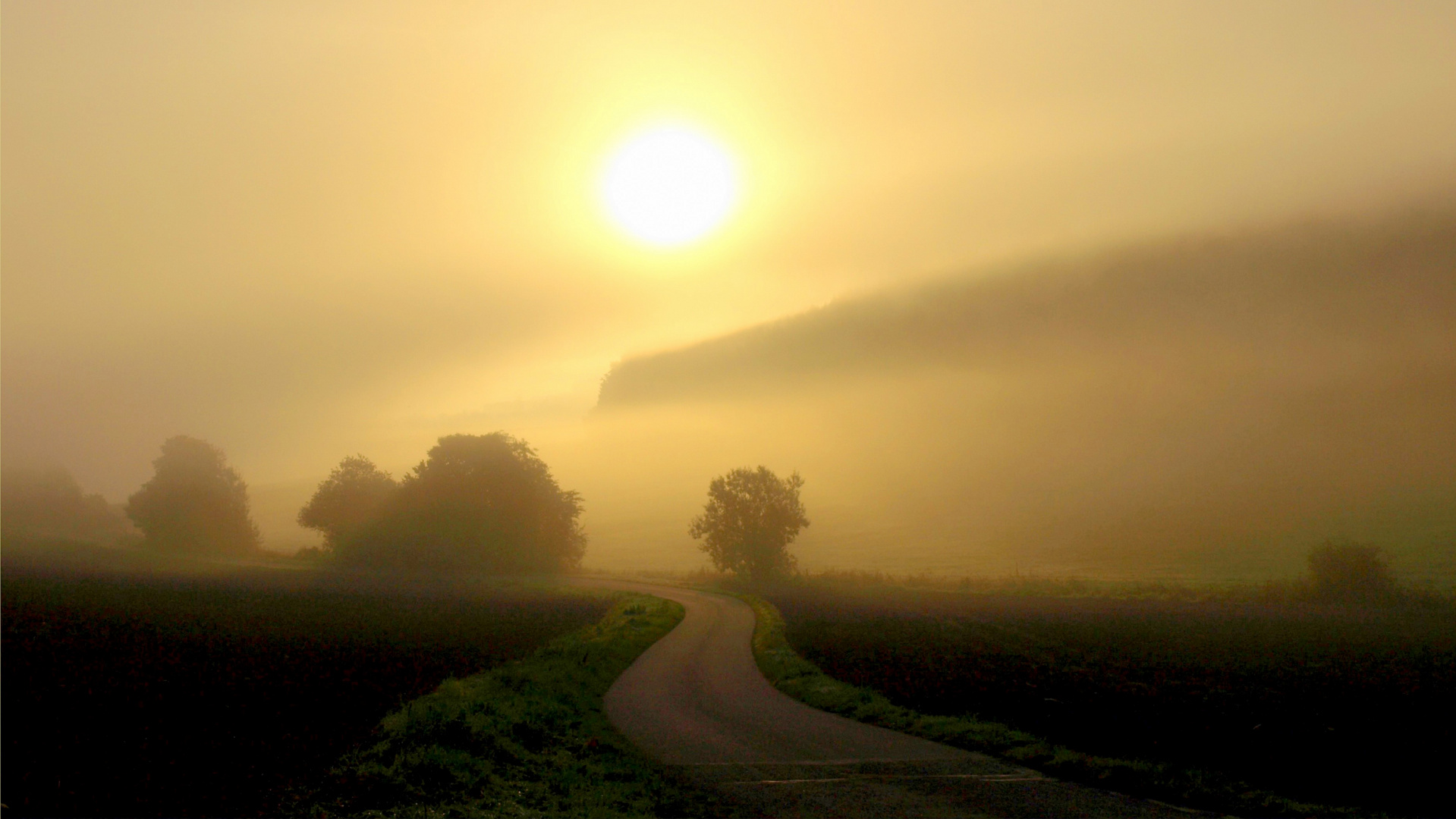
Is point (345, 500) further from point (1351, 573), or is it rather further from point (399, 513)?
point (1351, 573)

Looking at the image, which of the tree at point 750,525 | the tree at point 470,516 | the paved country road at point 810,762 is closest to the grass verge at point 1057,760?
the paved country road at point 810,762

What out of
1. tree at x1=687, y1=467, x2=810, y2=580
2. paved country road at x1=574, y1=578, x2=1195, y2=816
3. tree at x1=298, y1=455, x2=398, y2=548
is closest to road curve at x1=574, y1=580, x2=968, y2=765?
paved country road at x1=574, y1=578, x2=1195, y2=816

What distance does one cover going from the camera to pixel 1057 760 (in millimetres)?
15180

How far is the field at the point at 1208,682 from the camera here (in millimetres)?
15266

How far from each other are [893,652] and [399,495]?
260ft

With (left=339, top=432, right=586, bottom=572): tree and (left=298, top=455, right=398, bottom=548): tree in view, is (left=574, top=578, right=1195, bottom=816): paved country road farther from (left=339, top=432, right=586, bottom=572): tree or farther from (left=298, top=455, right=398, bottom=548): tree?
(left=298, top=455, right=398, bottom=548): tree

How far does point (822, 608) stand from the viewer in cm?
5919

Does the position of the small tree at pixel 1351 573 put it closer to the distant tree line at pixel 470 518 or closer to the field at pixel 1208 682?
the field at pixel 1208 682

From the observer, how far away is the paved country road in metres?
12.9

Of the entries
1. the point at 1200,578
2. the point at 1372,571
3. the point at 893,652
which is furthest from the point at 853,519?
the point at 893,652

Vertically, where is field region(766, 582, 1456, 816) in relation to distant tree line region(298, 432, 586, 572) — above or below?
below

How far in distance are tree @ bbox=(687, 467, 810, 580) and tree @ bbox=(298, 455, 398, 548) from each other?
39822 millimetres

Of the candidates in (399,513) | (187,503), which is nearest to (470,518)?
(399,513)

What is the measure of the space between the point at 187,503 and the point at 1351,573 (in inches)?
5047
